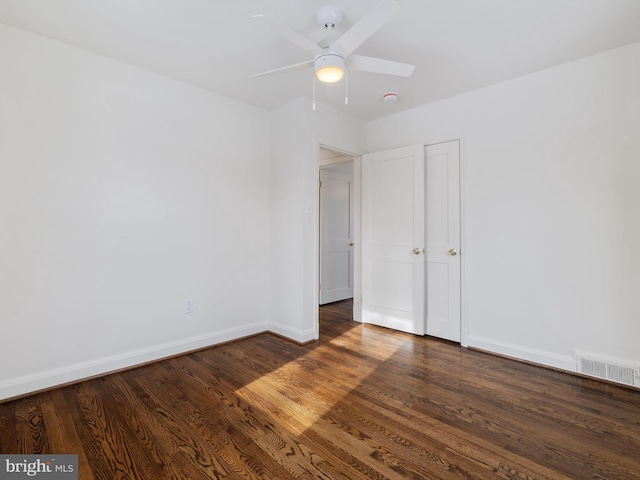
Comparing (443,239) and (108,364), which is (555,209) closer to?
(443,239)

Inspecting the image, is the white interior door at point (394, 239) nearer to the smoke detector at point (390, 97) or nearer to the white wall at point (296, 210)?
the smoke detector at point (390, 97)

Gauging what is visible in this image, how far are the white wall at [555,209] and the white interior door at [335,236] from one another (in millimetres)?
2300

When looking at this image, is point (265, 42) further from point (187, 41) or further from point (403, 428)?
point (403, 428)

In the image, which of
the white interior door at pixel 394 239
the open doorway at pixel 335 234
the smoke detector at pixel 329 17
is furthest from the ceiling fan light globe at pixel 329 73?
the open doorway at pixel 335 234

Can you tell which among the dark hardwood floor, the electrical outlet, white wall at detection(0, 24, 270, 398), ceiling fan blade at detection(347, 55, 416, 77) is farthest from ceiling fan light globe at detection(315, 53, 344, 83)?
the electrical outlet

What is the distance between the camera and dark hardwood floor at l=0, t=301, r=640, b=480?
1.58 metres

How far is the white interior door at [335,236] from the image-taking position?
5.21m

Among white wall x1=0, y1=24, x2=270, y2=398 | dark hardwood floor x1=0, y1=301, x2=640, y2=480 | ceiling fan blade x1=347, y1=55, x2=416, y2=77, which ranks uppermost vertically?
ceiling fan blade x1=347, y1=55, x2=416, y2=77

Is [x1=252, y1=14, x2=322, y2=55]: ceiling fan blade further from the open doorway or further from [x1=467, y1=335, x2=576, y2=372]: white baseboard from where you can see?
the open doorway

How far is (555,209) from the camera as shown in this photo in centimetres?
271

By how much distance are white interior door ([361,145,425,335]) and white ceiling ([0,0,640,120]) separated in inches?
38.2

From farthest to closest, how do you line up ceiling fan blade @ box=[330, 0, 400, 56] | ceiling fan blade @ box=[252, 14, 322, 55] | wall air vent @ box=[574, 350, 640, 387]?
1. wall air vent @ box=[574, 350, 640, 387]
2. ceiling fan blade @ box=[252, 14, 322, 55]
3. ceiling fan blade @ box=[330, 0, 400, 56]

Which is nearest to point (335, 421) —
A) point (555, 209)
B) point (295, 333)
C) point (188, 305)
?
point (295, 333)

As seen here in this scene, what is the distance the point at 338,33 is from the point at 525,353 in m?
3.06
